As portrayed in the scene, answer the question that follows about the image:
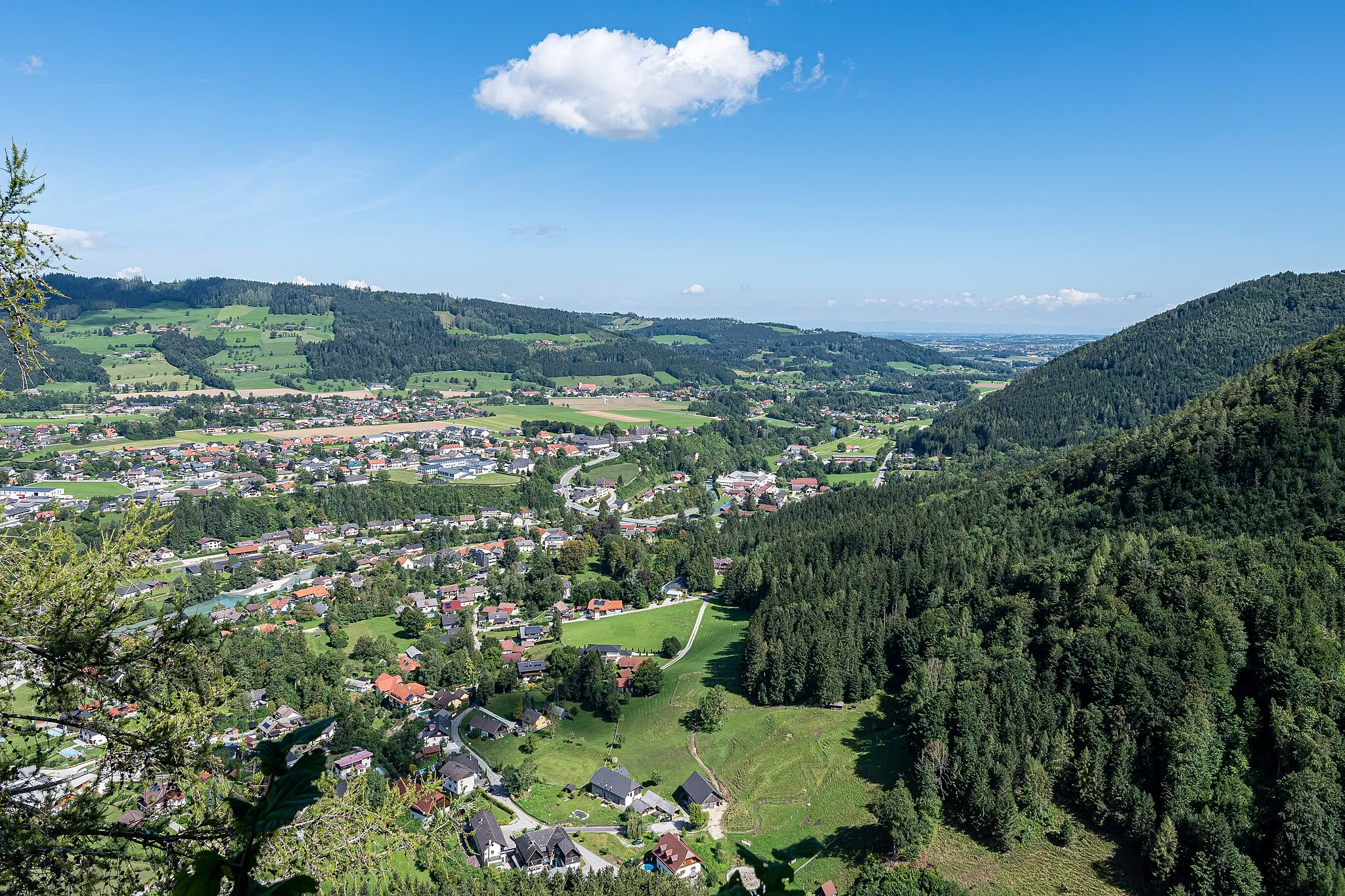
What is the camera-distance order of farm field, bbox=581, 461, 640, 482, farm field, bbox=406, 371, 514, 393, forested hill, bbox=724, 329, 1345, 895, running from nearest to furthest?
forested hill, bbox=724, 329, 1345, 895 → farm field, bbox=581, 461, 640, 482 → farm field, bbox=406, 371, 514, 393

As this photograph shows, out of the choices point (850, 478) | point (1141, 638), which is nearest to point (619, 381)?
point (850, 478)

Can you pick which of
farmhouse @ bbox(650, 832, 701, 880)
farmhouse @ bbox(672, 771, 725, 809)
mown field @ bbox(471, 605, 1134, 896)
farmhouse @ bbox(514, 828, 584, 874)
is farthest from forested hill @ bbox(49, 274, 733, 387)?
farmhouse @ bbox(650, 832, 701, 880)

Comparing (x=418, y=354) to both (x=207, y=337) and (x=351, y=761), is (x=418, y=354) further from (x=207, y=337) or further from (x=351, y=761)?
(x=351, y=761)

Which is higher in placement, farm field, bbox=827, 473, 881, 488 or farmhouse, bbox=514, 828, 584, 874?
farm field, bbox=827, 473, 881, 488

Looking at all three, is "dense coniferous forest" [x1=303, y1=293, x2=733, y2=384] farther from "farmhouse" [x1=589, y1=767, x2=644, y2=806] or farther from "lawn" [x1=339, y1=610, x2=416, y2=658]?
"farmhouse" [x1=589, y1=767, x2=644, y2=806]

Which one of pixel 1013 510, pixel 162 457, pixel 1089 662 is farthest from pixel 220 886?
pixel 162 457

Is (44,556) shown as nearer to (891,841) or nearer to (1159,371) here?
(891,841)
